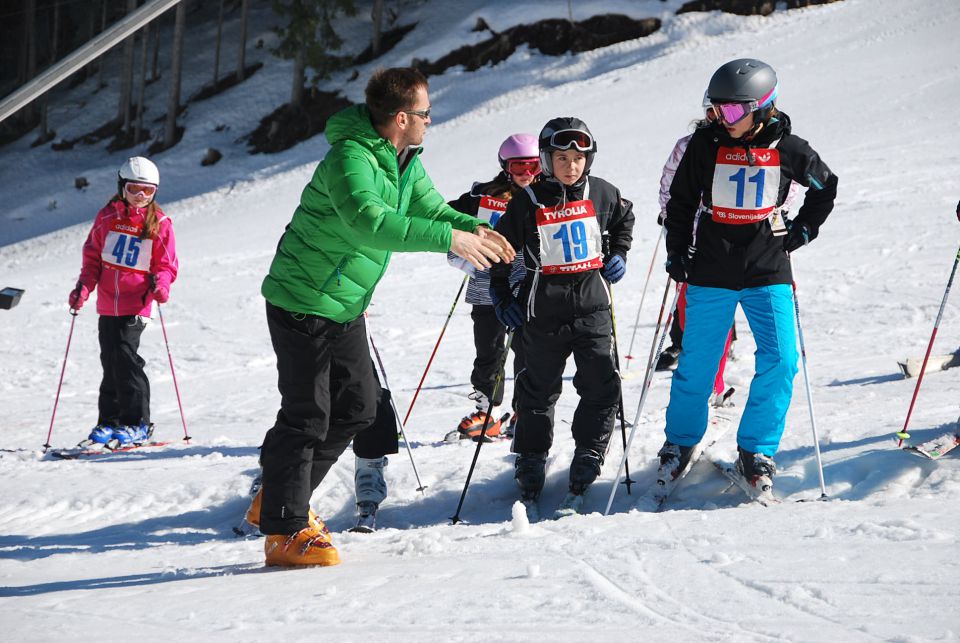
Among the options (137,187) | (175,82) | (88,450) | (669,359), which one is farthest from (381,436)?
(175,82)

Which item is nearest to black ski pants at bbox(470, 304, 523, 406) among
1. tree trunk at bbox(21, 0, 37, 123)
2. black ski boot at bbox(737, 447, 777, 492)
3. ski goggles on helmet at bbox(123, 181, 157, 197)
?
black ski boot at bbox(737, 447, 777, 492)

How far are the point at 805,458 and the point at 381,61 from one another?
1370 inches

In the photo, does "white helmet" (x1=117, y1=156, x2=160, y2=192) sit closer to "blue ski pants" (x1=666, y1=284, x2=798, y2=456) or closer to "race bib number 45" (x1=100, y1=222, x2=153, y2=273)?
"race bib number 45" (x1=100, y1=222, x2=153, y2=273)

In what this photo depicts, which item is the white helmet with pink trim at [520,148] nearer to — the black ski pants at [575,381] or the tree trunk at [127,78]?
the black ski pants at [575,381]

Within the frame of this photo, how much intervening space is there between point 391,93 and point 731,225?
72.6 inches

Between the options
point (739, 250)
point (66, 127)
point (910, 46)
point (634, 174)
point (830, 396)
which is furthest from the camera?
point (66, 127)

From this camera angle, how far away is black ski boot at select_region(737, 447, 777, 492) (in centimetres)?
461

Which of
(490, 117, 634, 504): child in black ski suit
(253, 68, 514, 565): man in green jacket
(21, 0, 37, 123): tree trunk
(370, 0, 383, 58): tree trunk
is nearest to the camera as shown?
(253, 68, 514, 565): man in green jacket

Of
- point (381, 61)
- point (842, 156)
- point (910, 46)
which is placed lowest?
point (842, 156)

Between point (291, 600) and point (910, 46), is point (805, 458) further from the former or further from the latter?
point (910, 46)

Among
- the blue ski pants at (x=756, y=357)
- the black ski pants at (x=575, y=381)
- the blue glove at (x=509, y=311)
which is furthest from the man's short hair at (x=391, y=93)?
the blue ski pants at (x=756, y=357)

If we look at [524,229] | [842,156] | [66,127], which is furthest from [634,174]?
[66,127]

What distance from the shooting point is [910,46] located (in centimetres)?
2456

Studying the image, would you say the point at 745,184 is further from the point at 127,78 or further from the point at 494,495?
the point at 127,78
